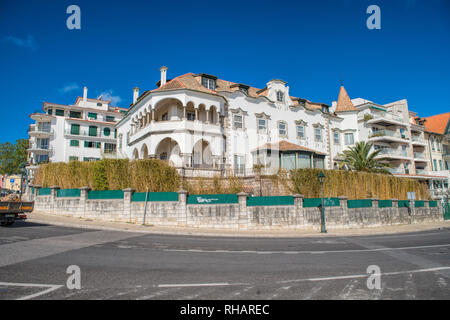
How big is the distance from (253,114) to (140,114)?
12.3 m

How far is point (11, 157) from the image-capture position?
161ft

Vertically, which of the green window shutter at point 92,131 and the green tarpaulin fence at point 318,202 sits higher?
the green window shutter at point 92,131

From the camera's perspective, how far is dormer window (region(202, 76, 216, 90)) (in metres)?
28.8

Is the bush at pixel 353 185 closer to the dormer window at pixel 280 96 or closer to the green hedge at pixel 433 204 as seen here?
the green hedge at pixel 433 204

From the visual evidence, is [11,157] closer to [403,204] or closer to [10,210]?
[10,210]

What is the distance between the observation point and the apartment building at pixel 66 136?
140ft

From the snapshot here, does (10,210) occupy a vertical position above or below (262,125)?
below

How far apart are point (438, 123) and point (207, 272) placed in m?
61.0

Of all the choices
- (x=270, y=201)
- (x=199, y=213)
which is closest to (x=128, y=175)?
(x=199, y=213)

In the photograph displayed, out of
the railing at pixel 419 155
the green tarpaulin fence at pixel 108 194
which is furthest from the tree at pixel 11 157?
the railing at pixel 419 155

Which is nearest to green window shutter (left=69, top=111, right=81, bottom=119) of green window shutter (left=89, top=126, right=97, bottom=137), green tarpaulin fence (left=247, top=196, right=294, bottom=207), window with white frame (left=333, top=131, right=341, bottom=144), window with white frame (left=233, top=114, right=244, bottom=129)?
green window shutter (left=89, top=126, right=97, bottom=137)

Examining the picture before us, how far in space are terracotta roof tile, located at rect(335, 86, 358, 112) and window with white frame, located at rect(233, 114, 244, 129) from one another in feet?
57.3

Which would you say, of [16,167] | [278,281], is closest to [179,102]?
[278,281]

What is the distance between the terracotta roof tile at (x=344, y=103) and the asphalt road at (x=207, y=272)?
30875 mm
